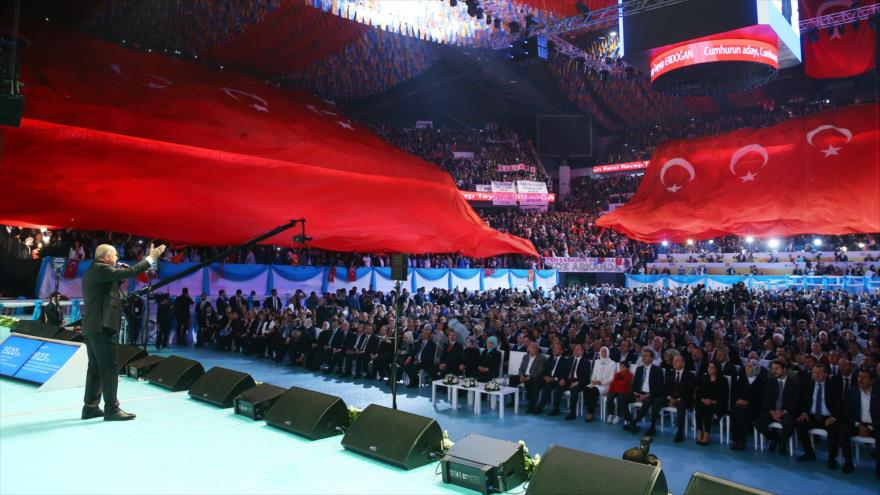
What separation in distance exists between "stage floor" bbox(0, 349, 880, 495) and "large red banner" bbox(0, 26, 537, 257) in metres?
2.93

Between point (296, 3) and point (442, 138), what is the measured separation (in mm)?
18642

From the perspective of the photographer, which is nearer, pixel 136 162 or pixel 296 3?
pixel 136 162

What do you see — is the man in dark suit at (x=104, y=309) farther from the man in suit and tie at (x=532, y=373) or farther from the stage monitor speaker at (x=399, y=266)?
the man in suit and tie at (x=532, y=373)

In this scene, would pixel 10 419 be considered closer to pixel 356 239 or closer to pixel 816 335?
pixel 356 239

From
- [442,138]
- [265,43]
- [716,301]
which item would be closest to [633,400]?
[716,301]

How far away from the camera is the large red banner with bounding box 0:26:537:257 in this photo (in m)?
7.38

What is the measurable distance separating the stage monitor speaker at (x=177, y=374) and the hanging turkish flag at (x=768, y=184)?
8375 mm

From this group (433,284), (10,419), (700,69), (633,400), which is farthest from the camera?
(433,284)

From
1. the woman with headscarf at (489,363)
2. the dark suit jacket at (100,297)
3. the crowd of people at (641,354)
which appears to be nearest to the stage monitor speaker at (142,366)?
the dark suit jacket at (100,297)

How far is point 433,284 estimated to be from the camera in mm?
20234

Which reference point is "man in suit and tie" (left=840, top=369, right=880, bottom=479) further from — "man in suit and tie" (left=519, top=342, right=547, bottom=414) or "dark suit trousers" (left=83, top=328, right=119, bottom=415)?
"dark suit trousers" (left=83, top=328, right=119, bottom=415)

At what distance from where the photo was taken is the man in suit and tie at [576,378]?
7789 millimetres

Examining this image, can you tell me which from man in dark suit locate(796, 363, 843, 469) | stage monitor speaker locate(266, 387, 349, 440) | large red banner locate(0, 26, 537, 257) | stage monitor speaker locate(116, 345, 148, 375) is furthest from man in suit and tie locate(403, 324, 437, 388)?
man in dark suit locate(796, 363, 843, 469)

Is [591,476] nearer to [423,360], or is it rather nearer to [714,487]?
[714,487]
